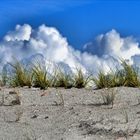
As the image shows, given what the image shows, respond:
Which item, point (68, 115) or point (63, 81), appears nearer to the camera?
point (68, 115)

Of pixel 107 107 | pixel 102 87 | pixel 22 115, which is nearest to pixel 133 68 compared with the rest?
pixel 102 87

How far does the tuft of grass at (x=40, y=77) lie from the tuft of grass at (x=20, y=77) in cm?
10

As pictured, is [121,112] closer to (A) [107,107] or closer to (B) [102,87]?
(A) [107,107]

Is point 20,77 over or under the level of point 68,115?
over

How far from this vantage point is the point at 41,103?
8414 millimetres

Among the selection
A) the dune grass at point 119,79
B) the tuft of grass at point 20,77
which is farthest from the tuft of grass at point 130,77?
the tuft of grass at point 20,77

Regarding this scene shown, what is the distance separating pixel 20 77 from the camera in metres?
9.89

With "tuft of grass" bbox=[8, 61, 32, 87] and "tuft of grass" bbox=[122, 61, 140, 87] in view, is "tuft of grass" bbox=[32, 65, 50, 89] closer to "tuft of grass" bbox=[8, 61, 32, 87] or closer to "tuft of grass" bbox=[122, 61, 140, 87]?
"tuft of grass" bbox=[8, 61, 32, 87]

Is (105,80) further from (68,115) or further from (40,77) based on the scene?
(68,115)

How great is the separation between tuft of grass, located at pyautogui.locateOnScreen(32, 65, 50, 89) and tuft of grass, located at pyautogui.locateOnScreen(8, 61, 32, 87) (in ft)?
0.34

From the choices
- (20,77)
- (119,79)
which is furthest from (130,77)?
(20,77)

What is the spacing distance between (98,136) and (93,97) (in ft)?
6.99

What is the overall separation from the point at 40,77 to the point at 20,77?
1.45ft

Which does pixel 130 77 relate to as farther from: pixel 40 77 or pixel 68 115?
pixel 68 115
